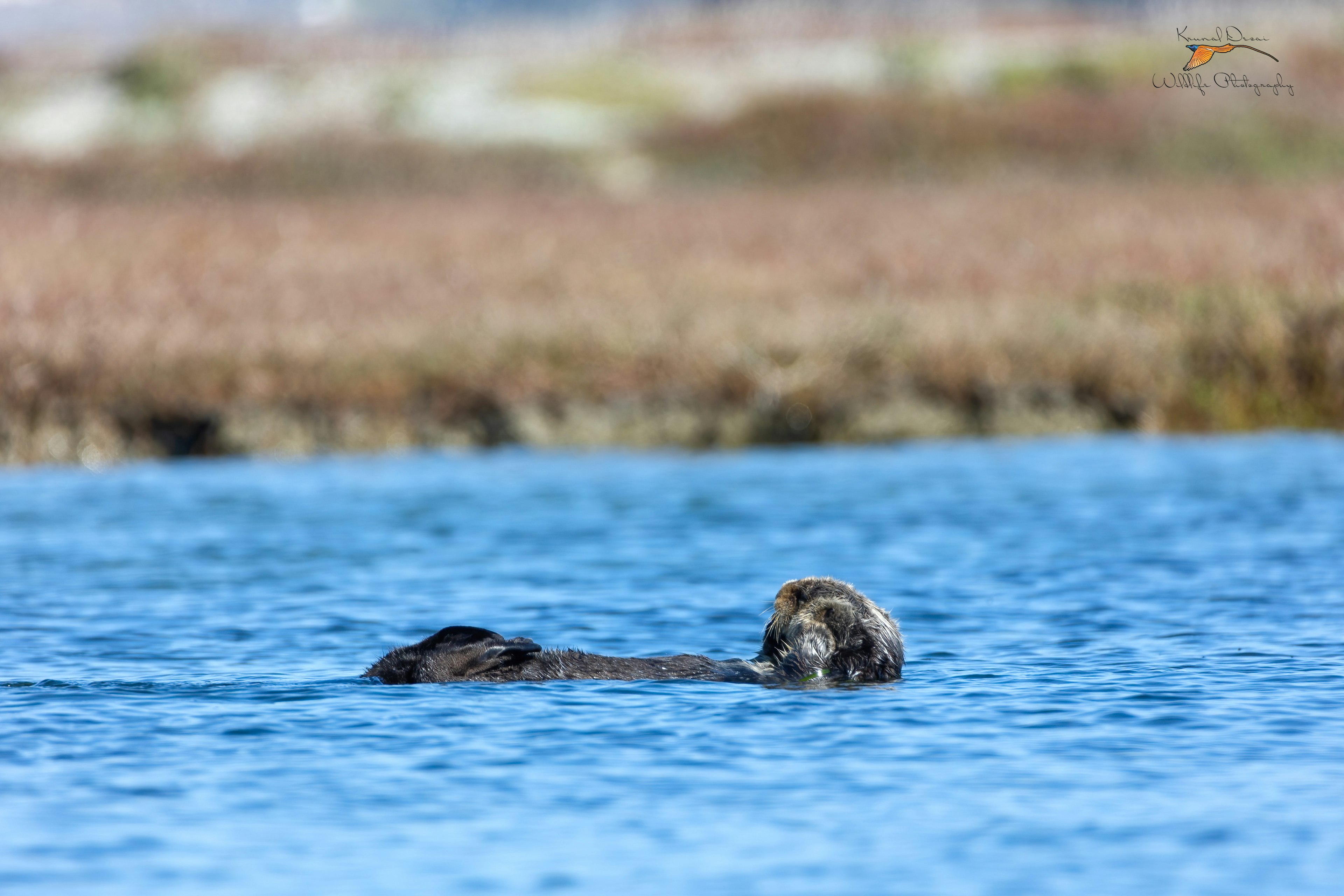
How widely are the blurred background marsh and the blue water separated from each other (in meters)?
3.07

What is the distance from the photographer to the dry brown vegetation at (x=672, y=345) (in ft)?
58.7

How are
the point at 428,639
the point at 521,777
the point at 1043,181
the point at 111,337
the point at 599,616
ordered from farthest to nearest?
the point at 1043,181 → the point at 111,337 → the point at 599,616 → the point at 428,639 → the point at 521,777

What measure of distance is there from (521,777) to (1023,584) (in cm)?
506

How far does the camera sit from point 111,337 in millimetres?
18016

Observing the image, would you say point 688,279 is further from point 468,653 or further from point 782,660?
point 468,653

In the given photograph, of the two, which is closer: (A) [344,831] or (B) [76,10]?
(A) [344,831]

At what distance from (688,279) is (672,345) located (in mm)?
2850

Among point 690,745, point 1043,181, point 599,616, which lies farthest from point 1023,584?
point 1043,181

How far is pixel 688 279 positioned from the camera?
69.4ft

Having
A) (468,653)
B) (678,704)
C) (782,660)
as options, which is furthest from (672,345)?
(678,704)

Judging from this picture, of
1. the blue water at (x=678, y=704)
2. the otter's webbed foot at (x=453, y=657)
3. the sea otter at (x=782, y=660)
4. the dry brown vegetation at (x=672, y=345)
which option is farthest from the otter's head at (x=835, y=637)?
the dry brown vegetation at (x=672, y=345)

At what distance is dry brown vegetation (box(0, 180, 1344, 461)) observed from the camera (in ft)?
58.7

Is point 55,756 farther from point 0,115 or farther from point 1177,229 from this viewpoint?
point 0,115

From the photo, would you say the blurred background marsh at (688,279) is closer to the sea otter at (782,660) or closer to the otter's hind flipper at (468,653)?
the sea otter at (782,660)
